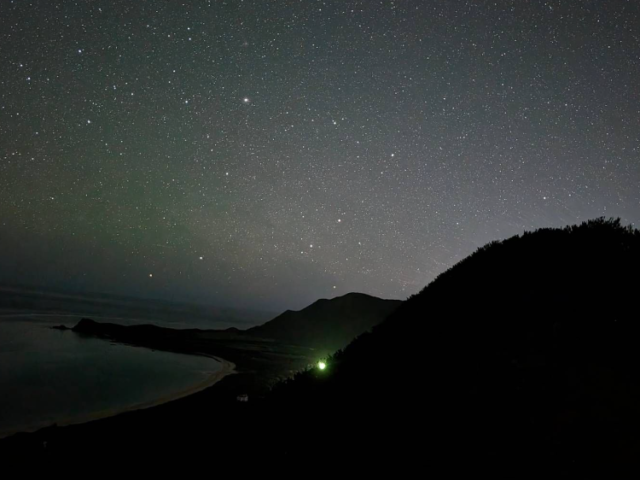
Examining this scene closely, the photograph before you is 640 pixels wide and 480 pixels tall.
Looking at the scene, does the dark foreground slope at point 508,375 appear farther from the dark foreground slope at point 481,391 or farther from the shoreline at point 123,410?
the shoreline at point 123,410

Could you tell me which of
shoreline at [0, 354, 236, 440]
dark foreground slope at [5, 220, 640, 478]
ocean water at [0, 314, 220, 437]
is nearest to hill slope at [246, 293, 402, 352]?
ocean water at [0, 314, 220, 437]

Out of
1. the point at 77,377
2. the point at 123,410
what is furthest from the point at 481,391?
the point at 77,377

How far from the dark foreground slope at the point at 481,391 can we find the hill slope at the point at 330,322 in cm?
4761

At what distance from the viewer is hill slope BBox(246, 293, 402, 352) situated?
6245 cm

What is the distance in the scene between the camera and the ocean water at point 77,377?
18.5 m

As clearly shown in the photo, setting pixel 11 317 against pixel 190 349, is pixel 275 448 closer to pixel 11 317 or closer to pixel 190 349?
pixel 190 349

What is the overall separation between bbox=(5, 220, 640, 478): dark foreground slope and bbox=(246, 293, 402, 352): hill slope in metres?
47.6

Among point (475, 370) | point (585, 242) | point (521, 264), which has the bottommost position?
point (475, 370)

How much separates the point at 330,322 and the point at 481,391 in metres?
61.3

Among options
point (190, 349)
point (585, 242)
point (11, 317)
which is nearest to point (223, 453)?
point (585, 242)

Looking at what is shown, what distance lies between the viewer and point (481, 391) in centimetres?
774

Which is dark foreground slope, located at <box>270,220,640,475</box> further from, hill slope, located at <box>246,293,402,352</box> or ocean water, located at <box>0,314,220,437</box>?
hill slope, located at <box>246,293,402,352</box>

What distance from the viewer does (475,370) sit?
835 cm

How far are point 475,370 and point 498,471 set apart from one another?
8.68 ft
